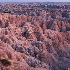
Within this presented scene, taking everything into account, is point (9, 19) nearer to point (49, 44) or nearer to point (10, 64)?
point (49, 44)

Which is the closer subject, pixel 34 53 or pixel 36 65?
pixel 36 65

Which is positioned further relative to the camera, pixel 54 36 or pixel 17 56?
pixel 54 36

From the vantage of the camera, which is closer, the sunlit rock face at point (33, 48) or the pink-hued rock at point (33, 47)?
the sunlit rock face at point (33, 48)

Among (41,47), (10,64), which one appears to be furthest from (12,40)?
(10,64)

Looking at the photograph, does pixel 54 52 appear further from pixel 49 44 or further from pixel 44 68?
pixel 44 68

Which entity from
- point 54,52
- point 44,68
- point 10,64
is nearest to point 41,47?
point 54,52

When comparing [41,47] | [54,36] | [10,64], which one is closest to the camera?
[10,64]

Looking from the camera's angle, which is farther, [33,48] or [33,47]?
[33,47]

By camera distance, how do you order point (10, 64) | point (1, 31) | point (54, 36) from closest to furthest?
1. point (10, 64)
2. point (1, 31)
3. point (54, 36)

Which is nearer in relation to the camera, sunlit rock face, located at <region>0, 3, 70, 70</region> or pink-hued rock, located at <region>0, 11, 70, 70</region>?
sunlit rock face, located at <region>0, 3, 70, 70</region>

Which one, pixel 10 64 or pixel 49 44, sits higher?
pixel 10 64
